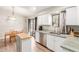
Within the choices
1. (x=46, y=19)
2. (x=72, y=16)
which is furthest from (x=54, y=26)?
(x=72, y=16)

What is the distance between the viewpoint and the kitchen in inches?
97.5

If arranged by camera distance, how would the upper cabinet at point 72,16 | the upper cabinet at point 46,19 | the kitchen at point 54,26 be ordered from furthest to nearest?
the upper cabinet at point 46,19 < the upper cabinet at point 72,16 < the kitchen at point 54,26

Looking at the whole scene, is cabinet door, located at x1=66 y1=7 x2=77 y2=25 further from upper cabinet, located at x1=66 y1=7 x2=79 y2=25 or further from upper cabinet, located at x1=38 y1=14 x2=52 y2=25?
upper cabinet, located at x1=38 y1=14 x2=52 y2=25

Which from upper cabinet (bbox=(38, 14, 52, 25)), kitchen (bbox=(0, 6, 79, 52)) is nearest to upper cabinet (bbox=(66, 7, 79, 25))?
kitchen (bbox=(0, 6, 79, 52))

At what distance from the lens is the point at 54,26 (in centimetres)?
454

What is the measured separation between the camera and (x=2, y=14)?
6.59m

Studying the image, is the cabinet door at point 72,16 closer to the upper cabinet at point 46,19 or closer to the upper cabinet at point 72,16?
the upper cabinet at point 72,16

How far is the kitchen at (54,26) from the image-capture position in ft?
8.12

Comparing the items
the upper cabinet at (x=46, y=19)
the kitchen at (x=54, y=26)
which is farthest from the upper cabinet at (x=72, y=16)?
the upper cabinet at (x=46, y=19)

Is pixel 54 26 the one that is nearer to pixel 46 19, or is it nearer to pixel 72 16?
pixel 46 19

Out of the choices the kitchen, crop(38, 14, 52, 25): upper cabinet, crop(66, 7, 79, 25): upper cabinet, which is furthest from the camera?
crop(38, 14, 52, 25): upper cabinet
